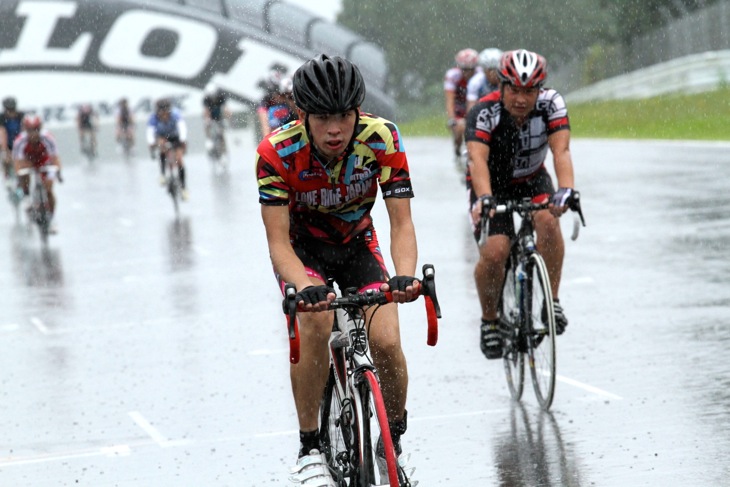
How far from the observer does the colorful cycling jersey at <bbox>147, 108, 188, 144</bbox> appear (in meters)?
25.5

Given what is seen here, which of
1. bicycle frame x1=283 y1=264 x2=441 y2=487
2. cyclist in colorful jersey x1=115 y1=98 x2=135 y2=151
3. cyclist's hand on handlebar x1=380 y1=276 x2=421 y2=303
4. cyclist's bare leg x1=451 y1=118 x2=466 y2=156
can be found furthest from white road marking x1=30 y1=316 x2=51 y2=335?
cyclist in colorful jersey x1=115 y1=98 x2=135 y2=151

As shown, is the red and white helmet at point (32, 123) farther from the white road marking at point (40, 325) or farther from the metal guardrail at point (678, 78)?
the metal guardrail at point (678, 78)

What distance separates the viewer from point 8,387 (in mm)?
9938

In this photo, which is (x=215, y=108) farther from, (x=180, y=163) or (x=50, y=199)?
(x=50, y=199)

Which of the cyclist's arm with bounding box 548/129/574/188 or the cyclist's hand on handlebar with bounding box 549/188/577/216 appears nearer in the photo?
the cyclist's hand on handlebar with bounding box 549/188/577/216

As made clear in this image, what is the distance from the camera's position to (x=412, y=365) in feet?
32.1

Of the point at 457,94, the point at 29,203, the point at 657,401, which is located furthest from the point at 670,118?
the point at 657,401

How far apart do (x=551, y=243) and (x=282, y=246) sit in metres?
2.98

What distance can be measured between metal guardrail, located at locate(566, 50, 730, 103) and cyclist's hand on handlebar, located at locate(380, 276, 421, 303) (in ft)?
116

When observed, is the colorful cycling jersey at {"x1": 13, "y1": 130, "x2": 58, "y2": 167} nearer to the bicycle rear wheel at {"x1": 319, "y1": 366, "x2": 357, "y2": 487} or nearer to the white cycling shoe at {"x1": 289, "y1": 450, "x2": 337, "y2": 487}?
the bicycle rear wheel at {"x1": 319, "y1": 366, "x2": 357, "y2": 487}

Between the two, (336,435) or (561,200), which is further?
(561,200)

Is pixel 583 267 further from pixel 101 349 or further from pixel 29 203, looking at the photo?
pixel 29 203

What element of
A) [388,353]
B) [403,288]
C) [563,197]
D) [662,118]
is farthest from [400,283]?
[662,118]

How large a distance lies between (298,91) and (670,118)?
31.7m
